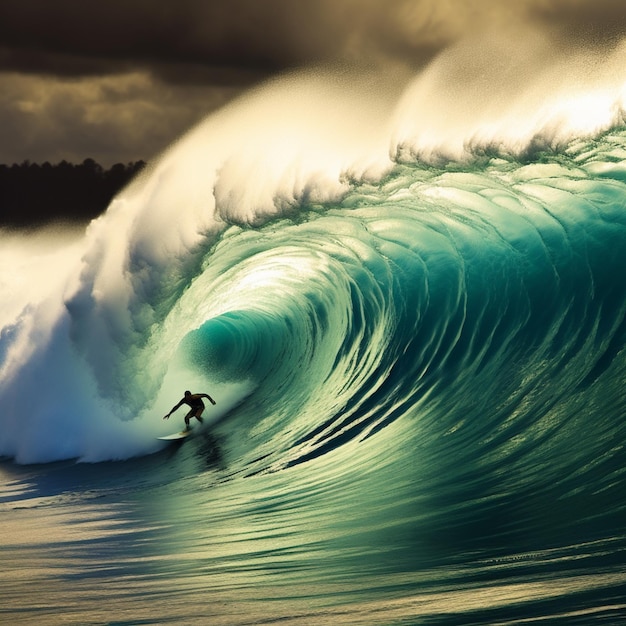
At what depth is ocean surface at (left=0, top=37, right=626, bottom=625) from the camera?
18.4ft

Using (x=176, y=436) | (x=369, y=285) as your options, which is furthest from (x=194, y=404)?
(x=369, y=285)

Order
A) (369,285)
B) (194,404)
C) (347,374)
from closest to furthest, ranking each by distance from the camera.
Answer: (347,374)
(194,404)
(369,285)

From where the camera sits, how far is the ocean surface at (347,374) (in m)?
5.59

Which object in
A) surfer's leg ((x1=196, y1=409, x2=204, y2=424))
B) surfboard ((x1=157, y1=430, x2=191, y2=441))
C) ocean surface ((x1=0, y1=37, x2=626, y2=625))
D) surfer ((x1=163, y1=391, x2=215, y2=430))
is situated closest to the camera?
ocean surface ((x1=0, y1=37, x2=626, y2=625))

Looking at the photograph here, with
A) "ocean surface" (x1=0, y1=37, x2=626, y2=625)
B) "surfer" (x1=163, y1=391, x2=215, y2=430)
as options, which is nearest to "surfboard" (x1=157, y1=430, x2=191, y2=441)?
"ocean surface" (x1=0, y1=37, x2=626, y2=625)

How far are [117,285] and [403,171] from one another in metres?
4.23

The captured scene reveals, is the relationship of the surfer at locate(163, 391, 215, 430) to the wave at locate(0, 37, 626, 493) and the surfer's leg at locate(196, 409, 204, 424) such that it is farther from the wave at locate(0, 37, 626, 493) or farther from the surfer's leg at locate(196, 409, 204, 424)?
the wave at locate(0, 37, 626, 493)

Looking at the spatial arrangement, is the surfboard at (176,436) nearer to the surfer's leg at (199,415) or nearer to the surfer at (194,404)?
the surfer at (194,404)

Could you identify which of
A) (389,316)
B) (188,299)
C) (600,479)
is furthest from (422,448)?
(188,299)

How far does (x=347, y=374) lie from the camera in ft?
45.6

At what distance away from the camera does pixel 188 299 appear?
624 inches

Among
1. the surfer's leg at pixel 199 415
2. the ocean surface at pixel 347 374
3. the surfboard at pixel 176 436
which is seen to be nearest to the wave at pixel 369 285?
the ocean surface at pixel 347 374

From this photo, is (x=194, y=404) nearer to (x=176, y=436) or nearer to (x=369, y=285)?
(x=176, y=436)

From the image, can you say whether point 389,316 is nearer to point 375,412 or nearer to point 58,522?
point 375,412
